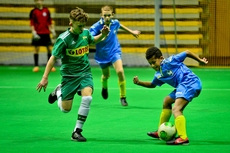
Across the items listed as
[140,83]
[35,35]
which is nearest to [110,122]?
[140,83]

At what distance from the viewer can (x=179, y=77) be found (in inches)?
303

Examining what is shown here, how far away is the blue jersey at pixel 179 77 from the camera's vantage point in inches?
299

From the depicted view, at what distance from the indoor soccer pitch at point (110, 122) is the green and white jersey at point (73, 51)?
89 centimetres

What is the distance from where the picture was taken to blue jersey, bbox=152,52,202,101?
760cm

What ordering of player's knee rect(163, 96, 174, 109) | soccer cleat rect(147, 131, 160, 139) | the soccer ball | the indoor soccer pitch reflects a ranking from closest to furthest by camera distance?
the indoor soccer pitch < the soccer ball < player's knee rect(163, 96, 174, 109) < soccer cleat rect(147, 131, 160, 139)

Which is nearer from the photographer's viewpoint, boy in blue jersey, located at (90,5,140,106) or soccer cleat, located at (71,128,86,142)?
soccer cleat, located at (71,128,86,142)

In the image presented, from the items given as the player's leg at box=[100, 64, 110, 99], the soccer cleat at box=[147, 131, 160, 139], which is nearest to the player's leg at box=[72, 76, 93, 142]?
the soccer cleat at box=[147, 131, 160, 139]

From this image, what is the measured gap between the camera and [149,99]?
12.2m

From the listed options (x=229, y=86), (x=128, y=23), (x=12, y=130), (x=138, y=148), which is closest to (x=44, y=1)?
(x=128, y=23)

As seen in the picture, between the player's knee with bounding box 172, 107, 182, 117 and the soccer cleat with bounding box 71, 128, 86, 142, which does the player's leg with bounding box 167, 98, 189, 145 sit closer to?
the player's knee with bounding box 172, 107, 182, 117

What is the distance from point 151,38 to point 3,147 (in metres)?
13.4

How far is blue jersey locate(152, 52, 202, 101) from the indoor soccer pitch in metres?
0.65

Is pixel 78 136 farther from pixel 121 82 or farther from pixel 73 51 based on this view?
pixel 121 82

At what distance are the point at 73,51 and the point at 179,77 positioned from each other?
58.1 inches
